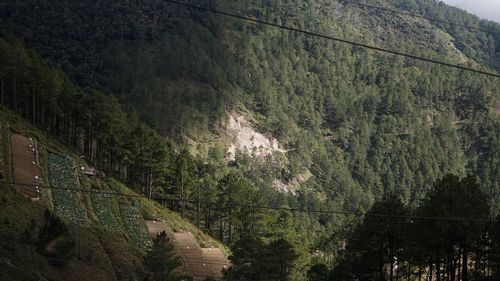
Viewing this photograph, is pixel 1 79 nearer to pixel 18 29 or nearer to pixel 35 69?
pixel 35 69

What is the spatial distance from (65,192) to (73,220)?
772 centimetres

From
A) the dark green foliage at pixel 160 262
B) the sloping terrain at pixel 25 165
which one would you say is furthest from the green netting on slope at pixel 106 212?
the dark green foliage at pixel 160 262

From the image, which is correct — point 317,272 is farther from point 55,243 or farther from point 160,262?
point 55,243

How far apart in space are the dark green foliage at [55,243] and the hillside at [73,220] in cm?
27

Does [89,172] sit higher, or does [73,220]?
[73,220]

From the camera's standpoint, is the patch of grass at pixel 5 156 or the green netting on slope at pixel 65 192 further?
the green netting on slope at pixel 65 192

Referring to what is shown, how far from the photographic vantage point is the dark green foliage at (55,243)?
134 ft

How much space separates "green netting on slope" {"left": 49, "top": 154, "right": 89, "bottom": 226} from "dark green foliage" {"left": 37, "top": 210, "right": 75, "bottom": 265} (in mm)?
9348

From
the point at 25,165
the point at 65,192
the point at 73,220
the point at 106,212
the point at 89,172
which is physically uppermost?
the point at 25,165

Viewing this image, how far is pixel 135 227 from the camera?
66.8 m

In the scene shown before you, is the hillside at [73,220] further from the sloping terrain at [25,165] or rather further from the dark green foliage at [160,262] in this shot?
the dark green foliage at [160,262]

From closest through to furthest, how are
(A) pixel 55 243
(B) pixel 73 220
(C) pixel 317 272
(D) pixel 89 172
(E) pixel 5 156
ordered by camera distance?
(A) pixel 55 243
(B) pixel 73 220
(E) pixel 5 156
(C) pixel 317 272
(D) pixel 89 172


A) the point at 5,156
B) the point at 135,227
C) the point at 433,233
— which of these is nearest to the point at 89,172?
the point at 135,227

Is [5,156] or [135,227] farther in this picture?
[135,227]
